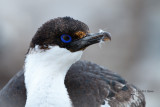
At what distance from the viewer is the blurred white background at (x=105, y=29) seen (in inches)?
476

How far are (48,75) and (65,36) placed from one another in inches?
23.5

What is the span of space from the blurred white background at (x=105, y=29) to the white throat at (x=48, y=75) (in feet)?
18.4

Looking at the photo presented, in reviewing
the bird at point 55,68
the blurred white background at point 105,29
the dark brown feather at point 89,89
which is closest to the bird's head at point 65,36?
the bird at point 55,68

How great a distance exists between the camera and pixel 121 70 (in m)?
12.7

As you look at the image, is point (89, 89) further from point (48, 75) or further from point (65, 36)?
point (65, 36)

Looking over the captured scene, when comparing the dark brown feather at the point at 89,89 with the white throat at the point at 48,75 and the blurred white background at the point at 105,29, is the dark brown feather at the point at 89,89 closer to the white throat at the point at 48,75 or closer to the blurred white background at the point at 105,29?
the white throat at the point at 48,75

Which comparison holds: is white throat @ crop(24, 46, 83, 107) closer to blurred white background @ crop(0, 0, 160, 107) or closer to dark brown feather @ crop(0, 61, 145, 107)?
dark brown feather @ crop(0, 61, 145, 107)

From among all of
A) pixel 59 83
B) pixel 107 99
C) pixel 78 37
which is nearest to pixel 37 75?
pixel 59 83

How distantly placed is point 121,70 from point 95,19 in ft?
5.47

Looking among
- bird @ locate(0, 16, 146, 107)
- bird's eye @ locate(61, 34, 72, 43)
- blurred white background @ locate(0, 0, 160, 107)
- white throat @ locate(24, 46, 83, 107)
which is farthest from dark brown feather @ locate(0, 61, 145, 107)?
blurred white background @ locate(0, 0, 160, 107)

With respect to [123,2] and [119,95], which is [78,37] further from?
[123,2]

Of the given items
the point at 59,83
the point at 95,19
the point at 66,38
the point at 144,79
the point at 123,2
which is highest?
the point at 123,2

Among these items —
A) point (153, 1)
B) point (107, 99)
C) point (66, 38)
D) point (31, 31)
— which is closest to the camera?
point (66, 38)

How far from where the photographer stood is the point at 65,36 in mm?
6066
